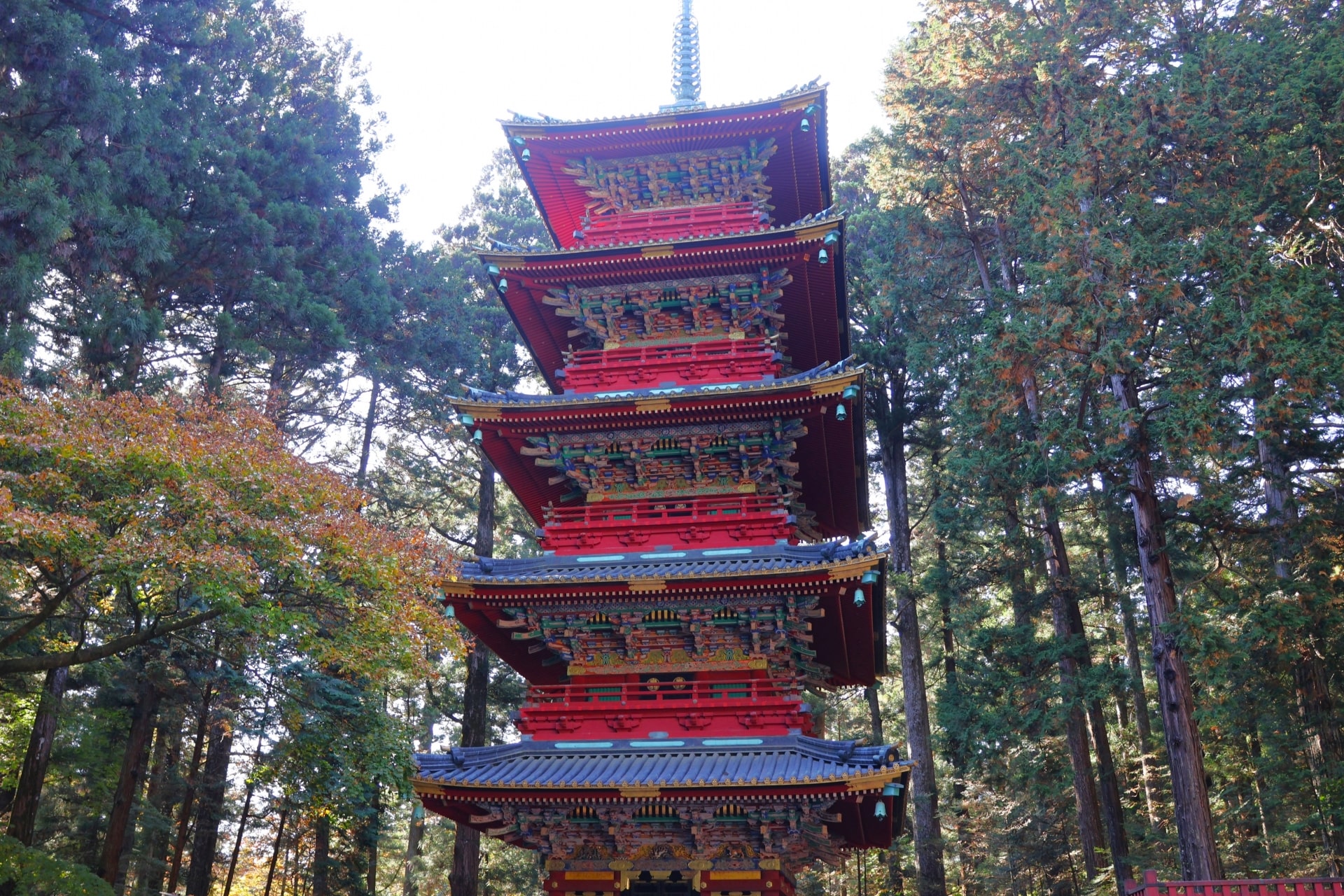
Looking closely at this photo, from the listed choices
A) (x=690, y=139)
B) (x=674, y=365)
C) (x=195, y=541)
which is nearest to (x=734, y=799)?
(x=674, y=365)

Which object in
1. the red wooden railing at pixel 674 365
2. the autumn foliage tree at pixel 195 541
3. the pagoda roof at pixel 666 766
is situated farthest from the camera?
the red wooden railing at pixel 674 365

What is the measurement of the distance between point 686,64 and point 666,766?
44.6 feet

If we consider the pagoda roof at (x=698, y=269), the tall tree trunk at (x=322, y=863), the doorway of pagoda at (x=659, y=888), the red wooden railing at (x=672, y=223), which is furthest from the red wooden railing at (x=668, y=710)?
the tall tree trunk at (x=322, y=863)

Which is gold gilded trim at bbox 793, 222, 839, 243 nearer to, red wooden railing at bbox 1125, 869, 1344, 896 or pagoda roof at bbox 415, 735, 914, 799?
pagoda roof at bbox 415, 735, 914, 799

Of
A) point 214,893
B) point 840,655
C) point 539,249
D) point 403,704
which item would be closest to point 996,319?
point 840,655

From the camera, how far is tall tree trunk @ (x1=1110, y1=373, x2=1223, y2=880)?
44.2 feet

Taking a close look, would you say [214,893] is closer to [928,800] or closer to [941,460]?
[928,800]

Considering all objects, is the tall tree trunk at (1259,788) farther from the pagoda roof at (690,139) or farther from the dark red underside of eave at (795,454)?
the pagoda roof at (690,139)

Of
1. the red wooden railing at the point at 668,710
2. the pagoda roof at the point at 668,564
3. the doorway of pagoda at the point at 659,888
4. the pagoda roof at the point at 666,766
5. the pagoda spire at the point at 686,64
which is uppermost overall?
the pagoda spire at the point at 686,64

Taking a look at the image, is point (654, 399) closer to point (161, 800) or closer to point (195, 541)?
point (195, 541)

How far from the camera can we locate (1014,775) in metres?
23.5

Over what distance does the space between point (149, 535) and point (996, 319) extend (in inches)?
563

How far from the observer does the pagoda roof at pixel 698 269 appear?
14.4m

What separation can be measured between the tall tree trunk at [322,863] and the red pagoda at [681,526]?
13.3m
